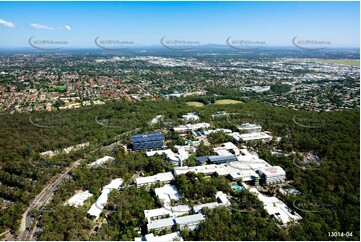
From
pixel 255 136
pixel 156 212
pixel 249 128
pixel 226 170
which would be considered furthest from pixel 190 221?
pixel 249 128

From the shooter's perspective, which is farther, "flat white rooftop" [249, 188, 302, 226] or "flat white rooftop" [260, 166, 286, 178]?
"flat white rooftop" [260, 166, 286, 178]

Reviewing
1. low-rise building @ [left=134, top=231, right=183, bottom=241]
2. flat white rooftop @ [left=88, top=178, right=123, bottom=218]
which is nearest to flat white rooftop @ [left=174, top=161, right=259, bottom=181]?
flat white rooftop @ [left=88, top=178, right=123, bottom=218]

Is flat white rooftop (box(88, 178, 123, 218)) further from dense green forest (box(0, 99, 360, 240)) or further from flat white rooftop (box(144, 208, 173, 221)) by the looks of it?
flat white rooftop (box(144, 208, 173, 221))

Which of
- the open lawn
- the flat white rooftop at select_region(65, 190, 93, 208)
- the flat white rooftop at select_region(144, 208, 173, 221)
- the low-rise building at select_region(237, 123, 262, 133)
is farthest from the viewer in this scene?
the open lawn

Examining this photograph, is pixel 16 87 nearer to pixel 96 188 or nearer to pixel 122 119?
pixel 122 119

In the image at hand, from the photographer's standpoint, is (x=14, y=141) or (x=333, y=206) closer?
(x=333, y=206)

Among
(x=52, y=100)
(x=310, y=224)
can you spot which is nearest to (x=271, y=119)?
(x=310, y=224)
